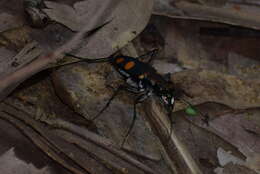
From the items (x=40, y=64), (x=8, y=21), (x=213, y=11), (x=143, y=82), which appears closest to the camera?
(x=40, y=64)

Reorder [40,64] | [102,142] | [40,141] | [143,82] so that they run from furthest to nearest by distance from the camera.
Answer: [143,82] → [102,142] → [40,141] → [40,64]

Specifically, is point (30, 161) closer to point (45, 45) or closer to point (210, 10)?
point (45, 45)

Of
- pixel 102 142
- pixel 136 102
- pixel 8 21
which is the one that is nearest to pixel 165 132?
pixel 136 102

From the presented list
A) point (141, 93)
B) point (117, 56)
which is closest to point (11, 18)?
point (117, 56)

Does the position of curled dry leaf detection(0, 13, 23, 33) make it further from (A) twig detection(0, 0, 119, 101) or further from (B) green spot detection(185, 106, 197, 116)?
(B) green spot detection(185, 106, 197, 116)

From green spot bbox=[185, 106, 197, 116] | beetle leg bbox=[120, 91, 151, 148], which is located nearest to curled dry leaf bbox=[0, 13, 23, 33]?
beetle leg bbox=[120, 91, 151, 148]

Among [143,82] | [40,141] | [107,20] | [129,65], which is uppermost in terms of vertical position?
[107,20]

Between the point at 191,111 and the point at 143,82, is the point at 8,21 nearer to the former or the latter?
the point at 143,82
